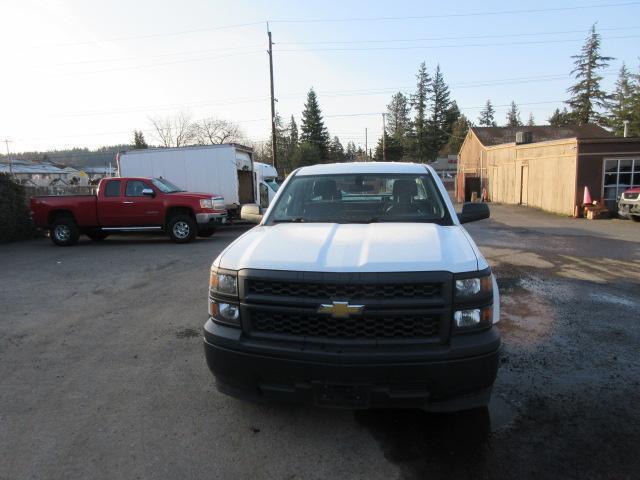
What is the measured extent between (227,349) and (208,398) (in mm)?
1017

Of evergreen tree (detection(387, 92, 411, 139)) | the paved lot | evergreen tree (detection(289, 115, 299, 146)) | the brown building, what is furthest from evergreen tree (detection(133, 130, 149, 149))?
the paved lot

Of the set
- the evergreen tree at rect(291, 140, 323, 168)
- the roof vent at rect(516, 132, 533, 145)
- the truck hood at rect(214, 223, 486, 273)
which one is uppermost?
the evergreen tree at rect(291, 140, 323, 168)

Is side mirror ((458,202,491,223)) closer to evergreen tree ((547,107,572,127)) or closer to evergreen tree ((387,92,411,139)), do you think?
evergreen tree ((547,107,572,127))

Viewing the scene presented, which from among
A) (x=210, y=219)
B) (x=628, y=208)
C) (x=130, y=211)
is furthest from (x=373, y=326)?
(x=628, y=208)

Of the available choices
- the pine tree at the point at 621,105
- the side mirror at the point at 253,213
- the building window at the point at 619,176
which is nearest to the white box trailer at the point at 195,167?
the side mirror at the point at 253,213

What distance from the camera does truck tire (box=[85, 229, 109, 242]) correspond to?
46.6 feet

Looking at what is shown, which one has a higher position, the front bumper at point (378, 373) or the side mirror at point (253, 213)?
the side mirror at point (253, 213)

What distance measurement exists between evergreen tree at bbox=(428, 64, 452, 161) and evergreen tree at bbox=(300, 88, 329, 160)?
63.0ft

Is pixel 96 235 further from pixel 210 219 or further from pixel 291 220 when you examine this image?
pixel 291 220

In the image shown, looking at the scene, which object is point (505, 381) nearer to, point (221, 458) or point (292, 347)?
point (292, 347)

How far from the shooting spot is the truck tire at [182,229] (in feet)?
43.5

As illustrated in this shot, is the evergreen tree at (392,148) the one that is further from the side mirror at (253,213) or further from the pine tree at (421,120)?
the side mirror at (253,213)

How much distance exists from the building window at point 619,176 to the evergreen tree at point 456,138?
57664 mm

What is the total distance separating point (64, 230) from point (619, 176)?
21.3 metres
